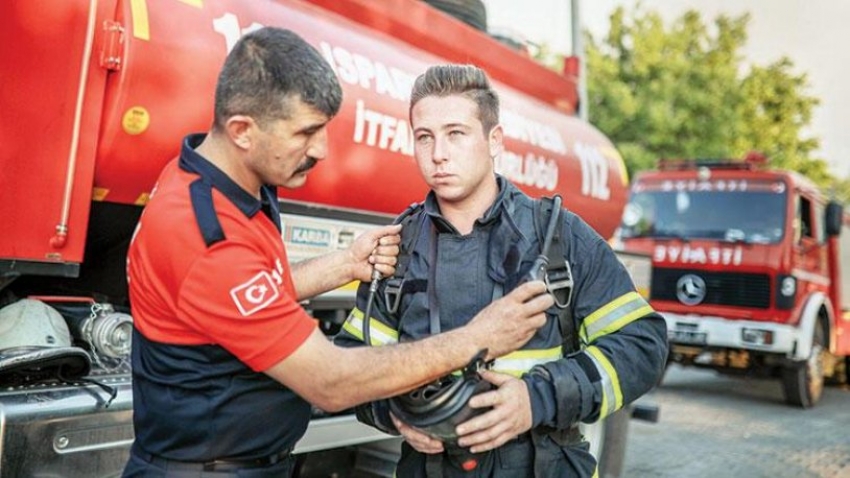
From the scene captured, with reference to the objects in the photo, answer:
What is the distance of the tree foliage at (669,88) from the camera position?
18953 millimetres

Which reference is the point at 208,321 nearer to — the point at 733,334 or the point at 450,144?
the point at 450,144

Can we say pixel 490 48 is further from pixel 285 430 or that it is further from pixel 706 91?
pixel 706 91

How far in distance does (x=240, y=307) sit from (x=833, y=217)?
31.7 ft

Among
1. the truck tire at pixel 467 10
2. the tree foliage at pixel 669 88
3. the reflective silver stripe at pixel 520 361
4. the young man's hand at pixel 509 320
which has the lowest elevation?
the reflective silver stripe at pixel 520 361

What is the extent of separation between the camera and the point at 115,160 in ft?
8.52

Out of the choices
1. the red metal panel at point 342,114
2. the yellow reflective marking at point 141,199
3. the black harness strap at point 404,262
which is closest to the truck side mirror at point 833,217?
the red metal panel at point 342,114

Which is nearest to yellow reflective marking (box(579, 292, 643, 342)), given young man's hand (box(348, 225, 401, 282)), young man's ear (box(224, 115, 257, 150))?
young man's hand (box(348, 225, 401, 282))

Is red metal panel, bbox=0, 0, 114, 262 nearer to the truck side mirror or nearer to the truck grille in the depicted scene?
the truck grille

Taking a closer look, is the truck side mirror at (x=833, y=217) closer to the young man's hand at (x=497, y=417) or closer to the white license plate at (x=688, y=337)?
the white license plate at (x=688, y=337)

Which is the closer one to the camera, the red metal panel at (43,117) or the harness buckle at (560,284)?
the harness buckle at (560,284)

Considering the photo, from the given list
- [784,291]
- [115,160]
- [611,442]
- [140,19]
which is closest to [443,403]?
[115,160]

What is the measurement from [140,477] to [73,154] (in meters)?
1.16

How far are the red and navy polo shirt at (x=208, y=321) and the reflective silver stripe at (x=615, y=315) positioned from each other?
2.36 ft

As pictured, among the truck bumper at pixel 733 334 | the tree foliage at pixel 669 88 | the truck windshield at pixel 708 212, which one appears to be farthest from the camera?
the tree foliage at pixel 669 88
